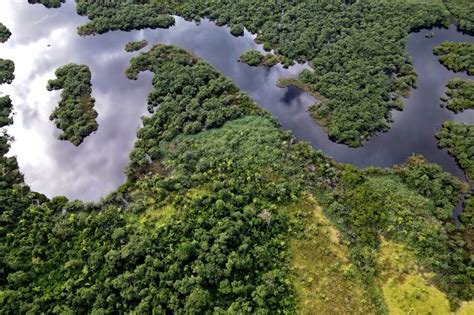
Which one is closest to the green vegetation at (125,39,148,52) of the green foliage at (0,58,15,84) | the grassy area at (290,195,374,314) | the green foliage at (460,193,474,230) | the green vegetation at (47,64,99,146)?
the green vegetation at (47,64,99,146)

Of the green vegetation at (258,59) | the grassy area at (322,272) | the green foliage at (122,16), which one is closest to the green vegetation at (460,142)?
the grassy area at (322,272)

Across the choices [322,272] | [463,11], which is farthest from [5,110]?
[463,11]

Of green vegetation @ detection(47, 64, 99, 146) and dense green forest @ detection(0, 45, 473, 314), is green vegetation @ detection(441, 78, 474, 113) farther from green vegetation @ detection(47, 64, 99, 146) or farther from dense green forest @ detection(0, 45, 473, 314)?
green vegetation @ detection(47, 64, 99, 146)

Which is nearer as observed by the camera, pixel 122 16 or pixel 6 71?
pixel 6 71

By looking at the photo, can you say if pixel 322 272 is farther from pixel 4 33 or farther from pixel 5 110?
pixel 4 33

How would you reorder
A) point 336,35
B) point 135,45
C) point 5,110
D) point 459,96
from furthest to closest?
point 135,45
point 336,35
point 5,110
point 459,96
